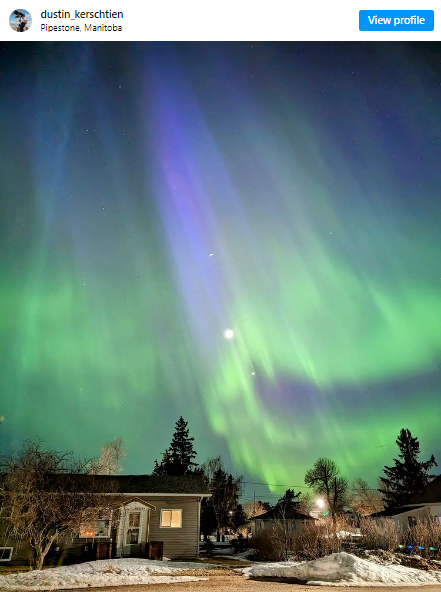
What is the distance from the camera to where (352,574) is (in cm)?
1493

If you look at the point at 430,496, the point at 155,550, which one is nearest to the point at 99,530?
the point at 155,550

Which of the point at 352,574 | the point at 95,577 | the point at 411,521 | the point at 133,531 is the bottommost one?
the point at 95,577

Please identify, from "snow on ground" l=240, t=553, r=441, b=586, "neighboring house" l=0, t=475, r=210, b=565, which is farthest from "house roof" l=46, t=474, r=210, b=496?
"snow on ground" l=240, t=553, r=441, b=586

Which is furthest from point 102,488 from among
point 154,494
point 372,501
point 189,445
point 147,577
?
point 372,501

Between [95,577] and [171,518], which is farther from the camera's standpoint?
[171,518]

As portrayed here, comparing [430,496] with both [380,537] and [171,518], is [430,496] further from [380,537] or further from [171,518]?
[171,518]

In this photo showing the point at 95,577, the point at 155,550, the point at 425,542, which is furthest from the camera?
the point at 155,550

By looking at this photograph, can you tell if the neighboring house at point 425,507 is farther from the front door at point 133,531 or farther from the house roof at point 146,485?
the front door at point 133,531

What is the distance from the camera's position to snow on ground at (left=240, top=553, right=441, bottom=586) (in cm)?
1459

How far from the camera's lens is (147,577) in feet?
51.5

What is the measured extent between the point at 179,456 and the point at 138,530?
3095 cm

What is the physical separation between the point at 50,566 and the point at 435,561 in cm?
1652
